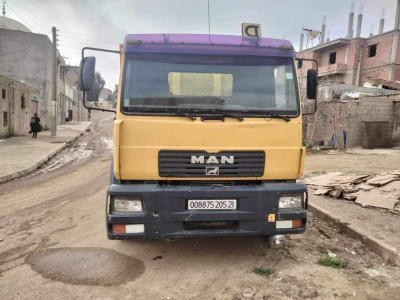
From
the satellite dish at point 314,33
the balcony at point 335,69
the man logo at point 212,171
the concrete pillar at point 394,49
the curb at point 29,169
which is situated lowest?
the curb at point 29,169

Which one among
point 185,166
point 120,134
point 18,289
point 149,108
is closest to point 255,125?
point 185,166

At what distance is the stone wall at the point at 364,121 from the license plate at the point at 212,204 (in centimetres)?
1400

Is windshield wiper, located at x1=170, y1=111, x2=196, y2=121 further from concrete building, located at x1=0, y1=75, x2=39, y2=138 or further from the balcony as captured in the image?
the balcony

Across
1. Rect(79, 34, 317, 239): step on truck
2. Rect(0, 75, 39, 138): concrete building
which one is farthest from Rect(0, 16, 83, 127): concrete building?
Rect(79, 34, 317, 239): step on truck

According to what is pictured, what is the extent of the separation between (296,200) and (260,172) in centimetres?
54

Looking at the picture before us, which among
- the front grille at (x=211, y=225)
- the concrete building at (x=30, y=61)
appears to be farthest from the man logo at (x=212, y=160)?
the concrete building at (x=30, y=61)

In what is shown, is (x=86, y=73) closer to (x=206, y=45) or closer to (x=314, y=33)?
(x=206, y=45)

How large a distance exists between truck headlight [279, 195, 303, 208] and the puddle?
1.76 metres

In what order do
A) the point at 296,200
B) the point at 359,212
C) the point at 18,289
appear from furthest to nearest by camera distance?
the point at 359,212 < the point at 296,200 < the point at 18,289

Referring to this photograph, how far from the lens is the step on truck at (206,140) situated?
12.3 ft

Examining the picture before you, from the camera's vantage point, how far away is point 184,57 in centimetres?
402

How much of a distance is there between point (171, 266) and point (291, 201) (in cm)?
159

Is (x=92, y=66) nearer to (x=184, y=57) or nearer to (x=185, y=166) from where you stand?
(x=184, y=57)

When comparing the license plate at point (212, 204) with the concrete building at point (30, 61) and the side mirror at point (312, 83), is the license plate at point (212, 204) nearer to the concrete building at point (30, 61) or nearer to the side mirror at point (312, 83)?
the side mirror at point (312, 83)
